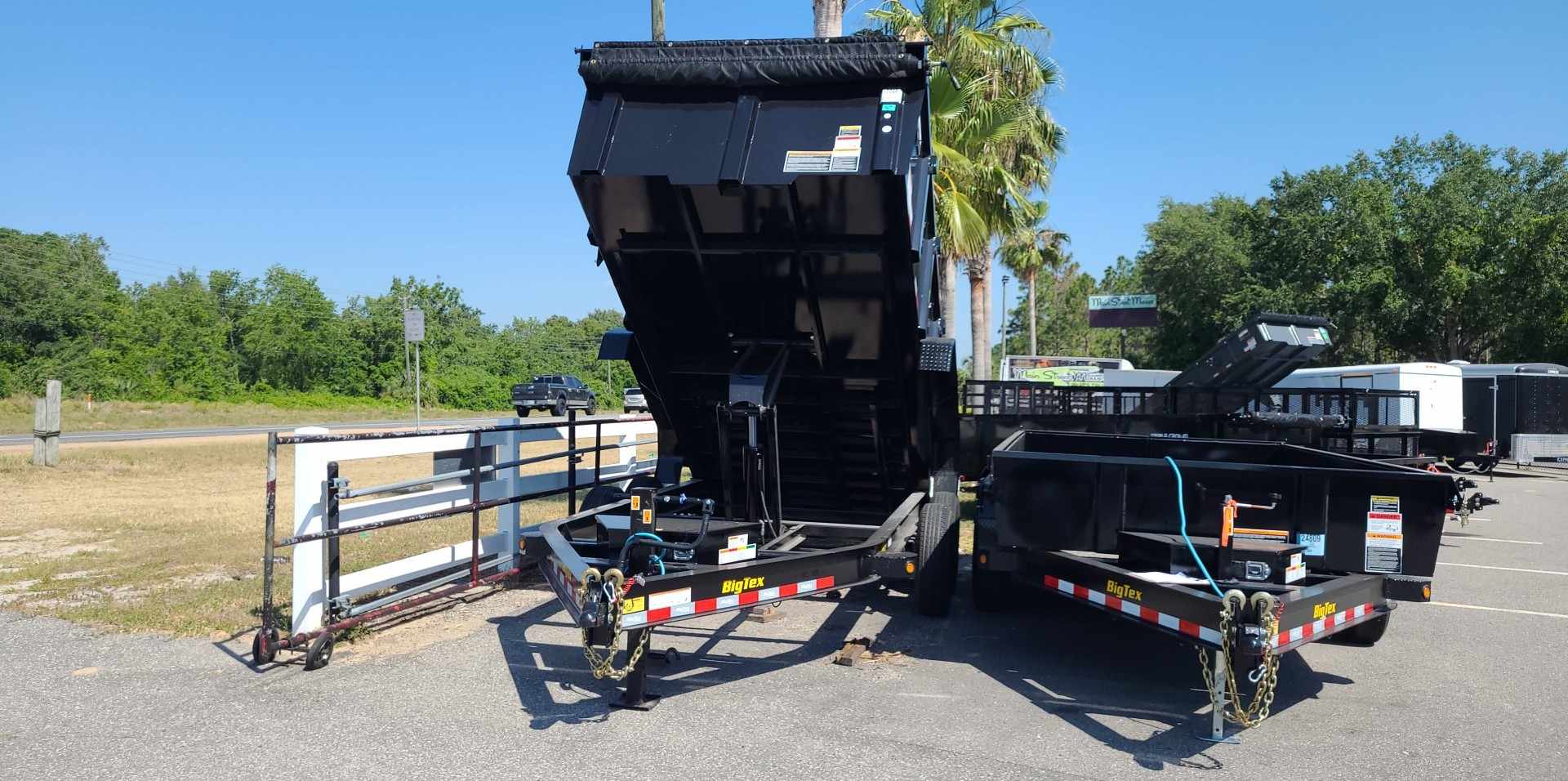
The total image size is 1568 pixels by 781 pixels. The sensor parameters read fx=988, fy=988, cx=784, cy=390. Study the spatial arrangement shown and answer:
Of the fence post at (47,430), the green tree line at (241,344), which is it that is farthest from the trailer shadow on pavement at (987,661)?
the green tree line at (241,344)

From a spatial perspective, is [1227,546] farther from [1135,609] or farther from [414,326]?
[414,326]

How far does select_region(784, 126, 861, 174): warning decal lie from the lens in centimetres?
560

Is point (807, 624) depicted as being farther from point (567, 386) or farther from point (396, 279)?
point (396, 279)

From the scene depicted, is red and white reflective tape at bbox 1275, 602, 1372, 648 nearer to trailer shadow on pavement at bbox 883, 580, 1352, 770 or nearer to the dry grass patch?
trailer shadow on pavement at bbox 883, 580, 1352, 770

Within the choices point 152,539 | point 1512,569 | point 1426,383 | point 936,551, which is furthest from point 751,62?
point 1426,383

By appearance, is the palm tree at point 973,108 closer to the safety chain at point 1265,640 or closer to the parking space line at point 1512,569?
the parking space line at point 1512,569

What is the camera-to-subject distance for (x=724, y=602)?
17.3ft

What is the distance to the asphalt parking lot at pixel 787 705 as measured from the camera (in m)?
4.51

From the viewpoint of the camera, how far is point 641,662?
5.18m

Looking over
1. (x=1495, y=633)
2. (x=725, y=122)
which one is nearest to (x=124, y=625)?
(x=725, y=122)

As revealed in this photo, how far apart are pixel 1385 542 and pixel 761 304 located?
12.8 feet

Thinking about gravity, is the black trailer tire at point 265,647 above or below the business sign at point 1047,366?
below

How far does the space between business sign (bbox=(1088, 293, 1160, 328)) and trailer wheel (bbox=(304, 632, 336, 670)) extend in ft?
187

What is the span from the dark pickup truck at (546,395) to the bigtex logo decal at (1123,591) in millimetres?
32788
